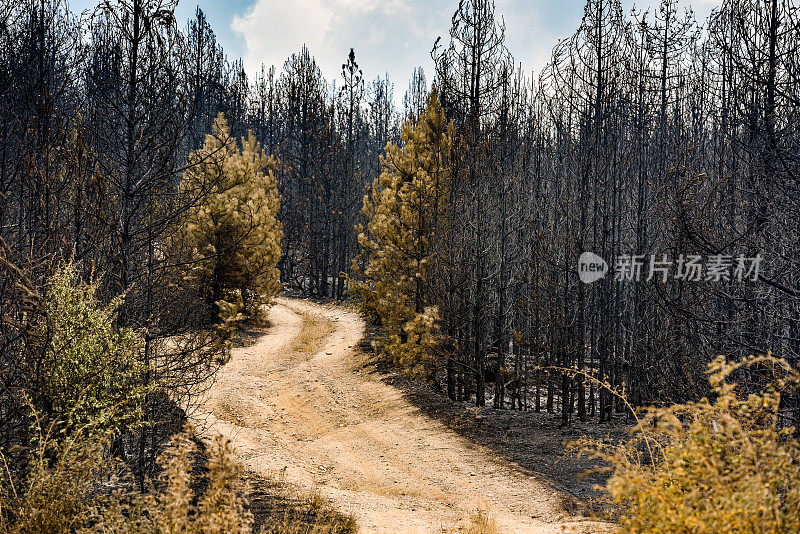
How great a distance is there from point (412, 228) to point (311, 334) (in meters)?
5.76

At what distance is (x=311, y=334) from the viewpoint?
1603cm

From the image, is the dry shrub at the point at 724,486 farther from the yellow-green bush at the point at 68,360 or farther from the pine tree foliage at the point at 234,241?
the pine tree foliage at the point at 234,241

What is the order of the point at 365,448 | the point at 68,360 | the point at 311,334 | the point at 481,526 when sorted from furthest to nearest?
the point at 311,334
the point at 365,448
the point at 481,526
the point at 68,360

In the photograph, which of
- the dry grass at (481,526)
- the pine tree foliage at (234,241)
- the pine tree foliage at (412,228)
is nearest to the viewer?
the dry grass at (481,526)

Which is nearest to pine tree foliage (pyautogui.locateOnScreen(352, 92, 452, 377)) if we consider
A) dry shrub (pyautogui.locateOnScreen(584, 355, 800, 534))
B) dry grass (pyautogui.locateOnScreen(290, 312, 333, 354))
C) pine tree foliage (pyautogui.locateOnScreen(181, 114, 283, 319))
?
dry grass (pyautogui.locateOnScreen(290, 312, 333, 354))

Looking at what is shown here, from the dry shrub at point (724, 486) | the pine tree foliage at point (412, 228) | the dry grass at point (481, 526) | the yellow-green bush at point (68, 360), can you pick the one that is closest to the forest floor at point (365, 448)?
the dry grass at point (481, 526)

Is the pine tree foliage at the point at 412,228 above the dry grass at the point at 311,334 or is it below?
above

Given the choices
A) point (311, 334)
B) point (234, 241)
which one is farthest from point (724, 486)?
point (234, 241)

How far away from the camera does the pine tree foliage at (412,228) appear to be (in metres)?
11.7

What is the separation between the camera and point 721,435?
241cm

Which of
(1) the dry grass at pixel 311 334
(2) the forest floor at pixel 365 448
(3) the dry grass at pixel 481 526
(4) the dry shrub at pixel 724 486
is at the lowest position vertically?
(2) the forest floor at pixel 365 448

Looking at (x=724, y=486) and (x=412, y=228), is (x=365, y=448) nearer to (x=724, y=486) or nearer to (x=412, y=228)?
(x=412, y=228)

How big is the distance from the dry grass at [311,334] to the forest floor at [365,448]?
0.14 metres

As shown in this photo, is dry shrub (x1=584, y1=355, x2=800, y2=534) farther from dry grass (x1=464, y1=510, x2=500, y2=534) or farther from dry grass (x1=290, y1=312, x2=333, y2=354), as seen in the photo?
dry grass (x1=290, y1=312, x2=333, y2=354)
